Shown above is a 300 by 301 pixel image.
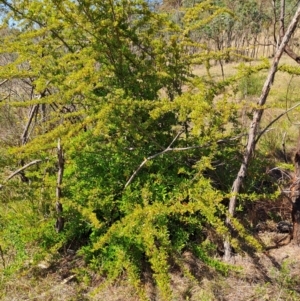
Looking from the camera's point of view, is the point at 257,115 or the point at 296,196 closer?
the point at 257,115

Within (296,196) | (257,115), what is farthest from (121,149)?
(296,196)

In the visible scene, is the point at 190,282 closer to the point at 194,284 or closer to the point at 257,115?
the point at 194,284

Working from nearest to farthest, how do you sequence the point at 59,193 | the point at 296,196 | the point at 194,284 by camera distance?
1. the point at 194,284
2. the point at 296,196
3. the point at 59,193

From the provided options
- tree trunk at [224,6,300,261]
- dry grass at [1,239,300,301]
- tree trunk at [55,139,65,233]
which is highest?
tree trunk at [224,6,300,261]

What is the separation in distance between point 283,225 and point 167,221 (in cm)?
121

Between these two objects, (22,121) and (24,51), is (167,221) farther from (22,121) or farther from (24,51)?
(22,121)

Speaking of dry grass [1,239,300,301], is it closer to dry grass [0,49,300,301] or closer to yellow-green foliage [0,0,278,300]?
dry grass [0,49,300,301]

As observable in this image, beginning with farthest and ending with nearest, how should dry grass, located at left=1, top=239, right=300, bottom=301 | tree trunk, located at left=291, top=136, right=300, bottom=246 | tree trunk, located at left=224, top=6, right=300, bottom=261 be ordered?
tree trunk, located at left=291, top=136, right=300, bottom=246, dry grass, located at left=1, top=239, right=300, bottom=301, tree trunk, located at left=224, top=6, right=300, bottom=261

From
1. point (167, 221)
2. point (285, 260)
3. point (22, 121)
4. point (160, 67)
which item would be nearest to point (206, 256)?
point (167, 221)

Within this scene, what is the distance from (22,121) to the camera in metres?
5.71

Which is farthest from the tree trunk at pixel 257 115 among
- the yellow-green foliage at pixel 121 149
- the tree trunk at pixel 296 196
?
the tree trunk at pixel 296 196

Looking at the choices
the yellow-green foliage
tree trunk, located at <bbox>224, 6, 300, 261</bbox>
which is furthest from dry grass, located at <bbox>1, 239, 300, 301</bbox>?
tree trunk, located at <bbox>224, 6, 300, 261</bbox>

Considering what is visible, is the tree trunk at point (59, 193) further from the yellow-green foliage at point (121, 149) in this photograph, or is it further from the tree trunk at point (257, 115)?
the tree trunk at point (257, 115)

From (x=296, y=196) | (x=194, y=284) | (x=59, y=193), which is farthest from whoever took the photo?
(x=59, y=193)
